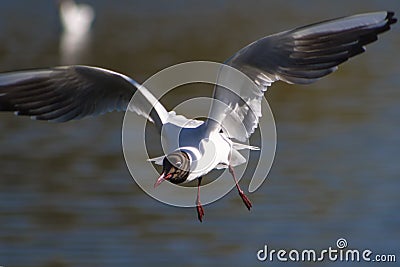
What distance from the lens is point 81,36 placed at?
96.6ft

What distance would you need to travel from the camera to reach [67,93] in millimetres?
9734

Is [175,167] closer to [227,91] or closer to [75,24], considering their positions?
[227,91]

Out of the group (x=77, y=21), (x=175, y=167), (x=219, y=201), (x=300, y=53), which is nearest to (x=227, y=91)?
(x=300, y=53)

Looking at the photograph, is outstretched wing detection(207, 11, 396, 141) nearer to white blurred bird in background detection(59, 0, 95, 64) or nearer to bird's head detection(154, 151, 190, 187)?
bird's head detection(154, 151, 190, 187)

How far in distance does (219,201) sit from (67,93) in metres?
6.86

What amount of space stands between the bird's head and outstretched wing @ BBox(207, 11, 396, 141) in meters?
0.51

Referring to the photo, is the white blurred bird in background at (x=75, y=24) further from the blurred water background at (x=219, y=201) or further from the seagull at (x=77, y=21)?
the blurred water background at (x=219, y=201)

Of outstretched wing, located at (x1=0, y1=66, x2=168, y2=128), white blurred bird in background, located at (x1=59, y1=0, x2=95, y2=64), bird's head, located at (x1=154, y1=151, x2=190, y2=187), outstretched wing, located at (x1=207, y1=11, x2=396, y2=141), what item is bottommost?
bird's head, located at (x1=154, y1=151, x2=190, y2=187)

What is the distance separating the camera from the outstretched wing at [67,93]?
9.46m

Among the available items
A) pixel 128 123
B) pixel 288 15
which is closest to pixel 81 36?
pixel 288 15

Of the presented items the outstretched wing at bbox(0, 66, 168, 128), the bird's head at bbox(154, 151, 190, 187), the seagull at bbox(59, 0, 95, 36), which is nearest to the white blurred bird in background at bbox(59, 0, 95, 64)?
the seagull at bbox(59, 0, 95, 36)

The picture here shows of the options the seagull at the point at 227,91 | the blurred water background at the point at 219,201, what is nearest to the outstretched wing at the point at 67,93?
the seagull at the point at 227,91

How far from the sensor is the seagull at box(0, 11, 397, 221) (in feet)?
29.3

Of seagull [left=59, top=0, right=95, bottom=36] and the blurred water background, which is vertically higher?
seagull [left=59, top=0, right=95, bottom=36]
